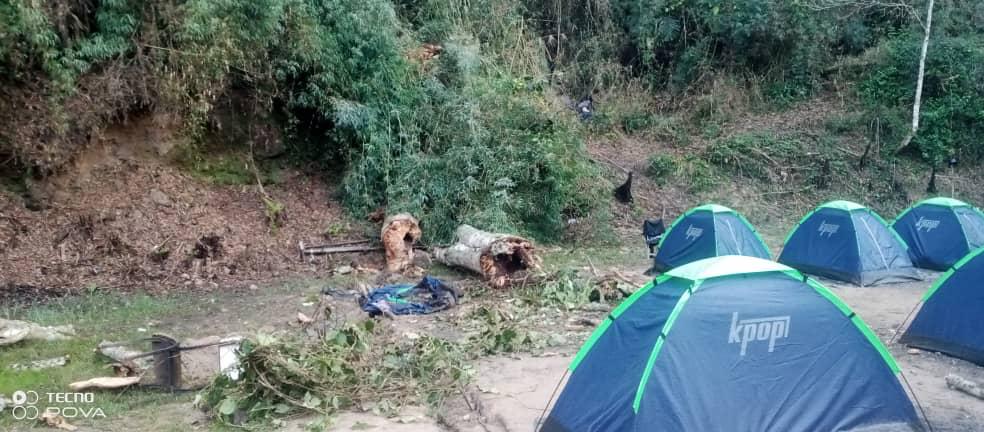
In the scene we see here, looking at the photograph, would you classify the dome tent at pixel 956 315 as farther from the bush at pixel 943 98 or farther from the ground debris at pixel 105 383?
the bush at pixel 943 98

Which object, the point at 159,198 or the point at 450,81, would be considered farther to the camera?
the point at 450,81

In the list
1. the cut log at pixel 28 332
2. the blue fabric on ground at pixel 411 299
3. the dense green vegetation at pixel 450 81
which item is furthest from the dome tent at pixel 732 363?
→ the dense green vegetation at pixel 450 81

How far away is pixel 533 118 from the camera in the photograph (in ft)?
45.2

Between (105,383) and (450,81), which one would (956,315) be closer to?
(105,383)

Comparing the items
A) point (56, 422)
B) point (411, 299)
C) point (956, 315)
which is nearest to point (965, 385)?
point (956, 315)

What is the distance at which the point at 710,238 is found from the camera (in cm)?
1085

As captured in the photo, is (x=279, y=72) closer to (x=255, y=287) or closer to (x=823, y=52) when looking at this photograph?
(x=255, y=287)

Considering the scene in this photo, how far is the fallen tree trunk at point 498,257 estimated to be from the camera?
10383 mm

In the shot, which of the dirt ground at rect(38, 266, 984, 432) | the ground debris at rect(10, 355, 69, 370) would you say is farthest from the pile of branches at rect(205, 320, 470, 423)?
the ground debris at rect(10, 355, 69, 370)

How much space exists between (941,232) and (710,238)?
3.80 metres

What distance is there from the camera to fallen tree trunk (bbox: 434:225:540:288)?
10383 millimetres

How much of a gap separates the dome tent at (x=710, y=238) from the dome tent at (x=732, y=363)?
5.12 m

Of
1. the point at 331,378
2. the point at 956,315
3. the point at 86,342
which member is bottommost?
the point at 86,342

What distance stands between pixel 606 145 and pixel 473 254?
9046 millimetres
